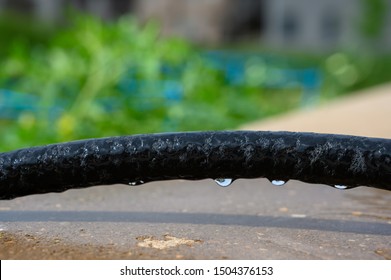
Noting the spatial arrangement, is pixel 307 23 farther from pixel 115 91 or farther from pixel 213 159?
pixel 213 159

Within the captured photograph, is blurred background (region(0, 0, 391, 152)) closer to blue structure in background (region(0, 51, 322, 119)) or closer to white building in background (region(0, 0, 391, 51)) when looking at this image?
blue structure in background (region(0, 51, 322, 119))

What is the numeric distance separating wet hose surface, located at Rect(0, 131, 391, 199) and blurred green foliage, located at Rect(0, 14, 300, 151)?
2419mm

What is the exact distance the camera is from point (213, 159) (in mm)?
932

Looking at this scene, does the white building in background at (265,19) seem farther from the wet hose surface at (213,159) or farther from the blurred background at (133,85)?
the wet hose surface at (213,159)

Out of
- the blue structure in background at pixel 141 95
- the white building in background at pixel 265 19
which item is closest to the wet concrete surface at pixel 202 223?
the blue structure in background at pixel 141 95

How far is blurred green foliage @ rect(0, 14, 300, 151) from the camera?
11.6 feet

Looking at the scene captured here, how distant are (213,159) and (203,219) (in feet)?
0.54

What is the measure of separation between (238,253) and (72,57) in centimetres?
339

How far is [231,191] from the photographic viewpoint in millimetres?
1363

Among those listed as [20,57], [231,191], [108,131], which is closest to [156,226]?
[231,191]

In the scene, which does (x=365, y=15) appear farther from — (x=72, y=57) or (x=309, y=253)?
(x=309, y=253)

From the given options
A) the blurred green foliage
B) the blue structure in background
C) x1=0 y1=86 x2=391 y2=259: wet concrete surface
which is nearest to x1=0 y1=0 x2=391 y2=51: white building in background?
the blue structure in background

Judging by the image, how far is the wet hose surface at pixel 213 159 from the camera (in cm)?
93

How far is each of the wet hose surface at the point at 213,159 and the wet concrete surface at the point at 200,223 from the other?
7 centimetres
